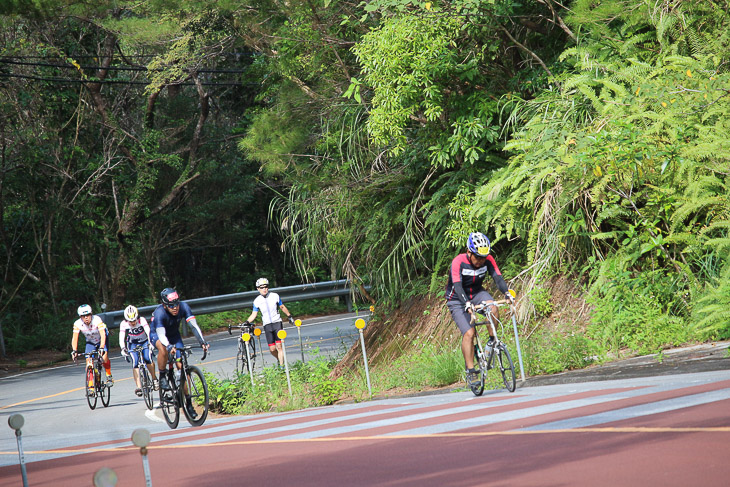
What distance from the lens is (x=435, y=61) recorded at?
13.9 meters

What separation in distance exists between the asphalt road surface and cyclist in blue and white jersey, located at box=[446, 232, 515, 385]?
71cm

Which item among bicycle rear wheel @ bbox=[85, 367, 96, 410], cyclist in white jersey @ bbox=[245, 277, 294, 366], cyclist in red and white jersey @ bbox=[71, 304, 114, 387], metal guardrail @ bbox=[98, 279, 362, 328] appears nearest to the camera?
bicycle rear wheel @ bbox=[85, 367, 96, 410]

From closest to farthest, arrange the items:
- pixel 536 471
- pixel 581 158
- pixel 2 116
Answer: pixel 536 471 < pixel 581 158 < pixel 2 116

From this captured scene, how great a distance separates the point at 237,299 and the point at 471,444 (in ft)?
79.1

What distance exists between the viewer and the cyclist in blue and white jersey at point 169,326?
12.5m

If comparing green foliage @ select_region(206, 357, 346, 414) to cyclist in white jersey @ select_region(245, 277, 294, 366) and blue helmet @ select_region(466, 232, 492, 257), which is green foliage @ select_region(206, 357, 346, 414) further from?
blue helmet @ select_region(466, 232, 492, 257)

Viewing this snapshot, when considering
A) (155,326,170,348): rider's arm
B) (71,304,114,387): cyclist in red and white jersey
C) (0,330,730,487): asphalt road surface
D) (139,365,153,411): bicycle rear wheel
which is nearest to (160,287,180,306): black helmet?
(155,326,170,348): rider's arm

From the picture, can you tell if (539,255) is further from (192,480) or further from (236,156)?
(236,156)

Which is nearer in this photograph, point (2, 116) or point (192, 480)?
point (192, 480)

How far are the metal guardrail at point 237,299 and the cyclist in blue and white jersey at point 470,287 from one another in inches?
640

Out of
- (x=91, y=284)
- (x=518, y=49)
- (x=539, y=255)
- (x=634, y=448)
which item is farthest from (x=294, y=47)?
(x=91, y=284)

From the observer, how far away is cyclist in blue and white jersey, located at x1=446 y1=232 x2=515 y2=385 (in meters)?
11.0

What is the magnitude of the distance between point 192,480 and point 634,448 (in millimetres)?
3388

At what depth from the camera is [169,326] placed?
12.7m
